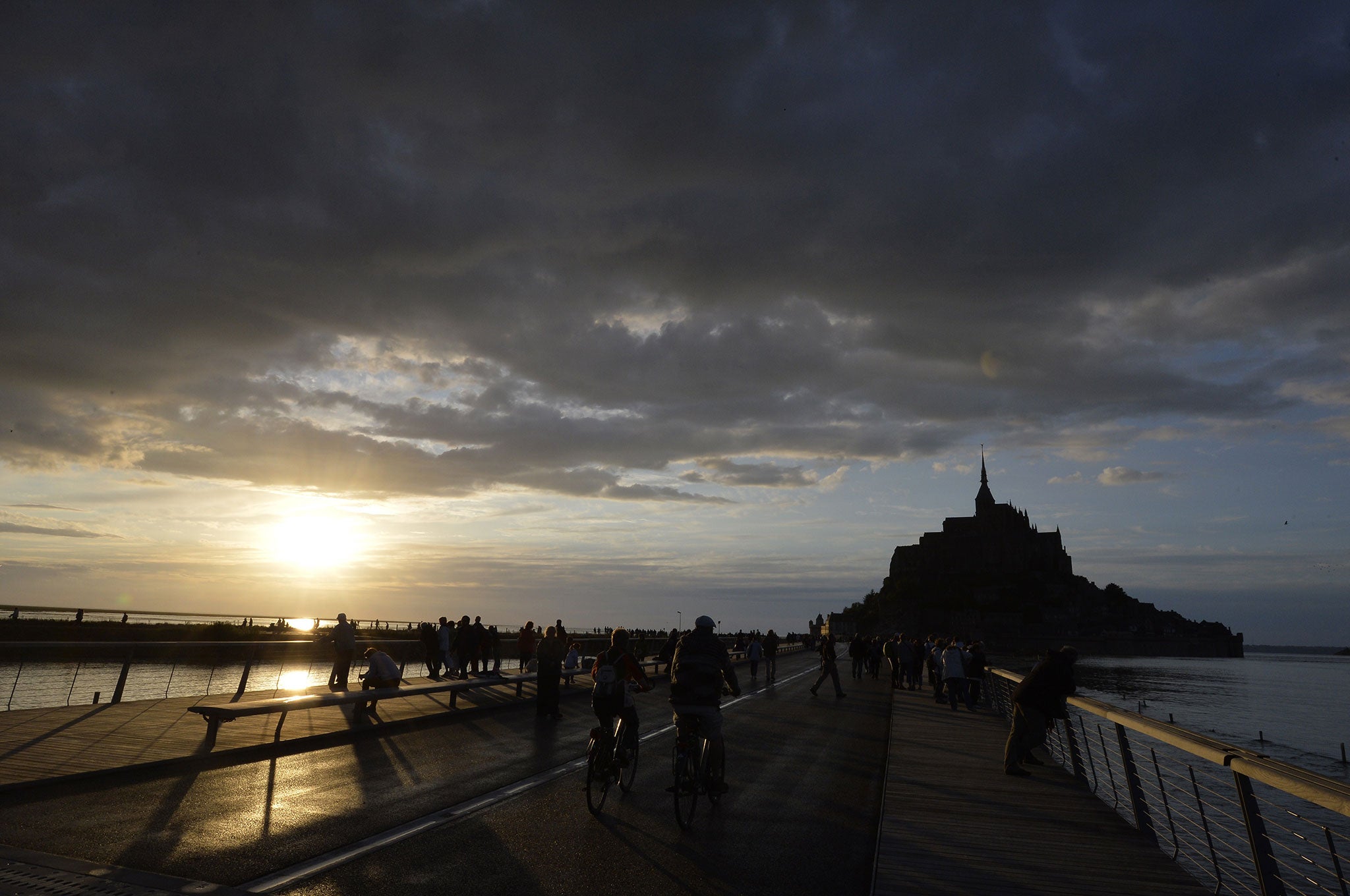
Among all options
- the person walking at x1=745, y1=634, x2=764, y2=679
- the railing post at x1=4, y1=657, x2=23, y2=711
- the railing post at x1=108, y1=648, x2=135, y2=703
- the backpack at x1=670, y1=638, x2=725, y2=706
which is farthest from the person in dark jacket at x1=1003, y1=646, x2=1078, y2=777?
the person walking at x1=745, y1=634, x2=764, y2=679

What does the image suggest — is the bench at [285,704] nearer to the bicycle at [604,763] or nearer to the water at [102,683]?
the water at [102,683]

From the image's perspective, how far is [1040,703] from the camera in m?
11.1

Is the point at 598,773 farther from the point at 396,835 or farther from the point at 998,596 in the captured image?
the point at 998,596

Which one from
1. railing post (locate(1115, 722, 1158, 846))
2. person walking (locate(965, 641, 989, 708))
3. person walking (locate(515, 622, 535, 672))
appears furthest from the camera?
person walking (locate(515, 622, 535, 672))

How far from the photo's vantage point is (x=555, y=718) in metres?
17.1

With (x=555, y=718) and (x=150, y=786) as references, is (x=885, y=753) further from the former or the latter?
(x=150, y=786)

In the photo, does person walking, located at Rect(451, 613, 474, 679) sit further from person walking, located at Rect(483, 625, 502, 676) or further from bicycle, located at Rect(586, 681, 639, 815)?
bicycle, located at Rect(586, 681, 639, 815)

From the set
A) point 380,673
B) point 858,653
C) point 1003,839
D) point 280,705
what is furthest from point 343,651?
point 858,653

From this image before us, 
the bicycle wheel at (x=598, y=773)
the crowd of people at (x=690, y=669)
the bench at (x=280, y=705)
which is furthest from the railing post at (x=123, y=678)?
the bicycle wheel at (x=598, y=773)

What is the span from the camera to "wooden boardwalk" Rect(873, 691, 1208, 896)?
21.4 ft

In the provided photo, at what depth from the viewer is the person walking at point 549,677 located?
1677cm

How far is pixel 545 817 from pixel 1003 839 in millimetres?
4307

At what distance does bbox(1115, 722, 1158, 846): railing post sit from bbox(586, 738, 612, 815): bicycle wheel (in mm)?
5104

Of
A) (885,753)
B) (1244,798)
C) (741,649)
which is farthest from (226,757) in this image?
(741,649)
